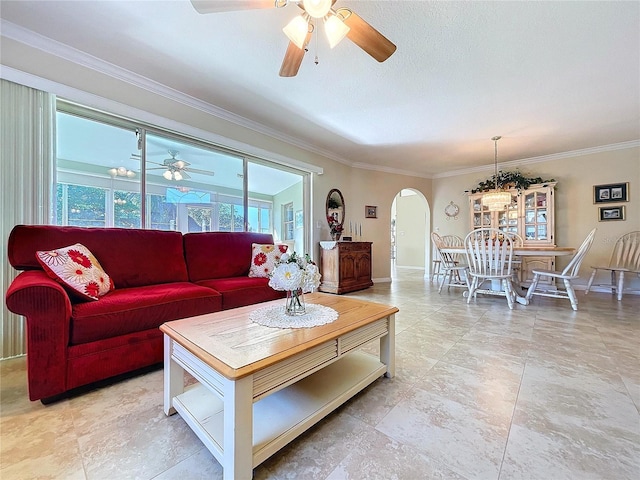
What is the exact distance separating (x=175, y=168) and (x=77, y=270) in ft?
5.36

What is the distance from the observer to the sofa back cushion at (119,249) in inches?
68.4

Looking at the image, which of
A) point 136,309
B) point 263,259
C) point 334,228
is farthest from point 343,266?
point 136,309

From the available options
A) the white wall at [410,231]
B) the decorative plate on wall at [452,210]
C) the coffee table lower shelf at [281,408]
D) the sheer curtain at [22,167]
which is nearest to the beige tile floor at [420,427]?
the coffee table lower shelf at [281,408]

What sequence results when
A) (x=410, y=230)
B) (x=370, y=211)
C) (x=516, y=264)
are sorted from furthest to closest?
(x=410, y=230) < (x=370, y=211) < (x=516, y=264)

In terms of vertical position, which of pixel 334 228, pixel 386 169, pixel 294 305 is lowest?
pixel 294 305

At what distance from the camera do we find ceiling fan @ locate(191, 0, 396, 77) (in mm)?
1366

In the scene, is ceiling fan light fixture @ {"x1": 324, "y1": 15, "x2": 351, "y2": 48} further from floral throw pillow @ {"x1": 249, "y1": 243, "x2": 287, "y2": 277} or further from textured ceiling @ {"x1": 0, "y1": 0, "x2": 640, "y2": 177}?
floral throw pillow @ {"x1": 249, "y1": 243, "x2": 287, "y2": 277}

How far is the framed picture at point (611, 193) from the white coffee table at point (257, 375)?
5177 mm

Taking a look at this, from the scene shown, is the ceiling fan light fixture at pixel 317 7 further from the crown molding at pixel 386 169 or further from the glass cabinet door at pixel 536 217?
the glass cabinet door at pixel 536 217

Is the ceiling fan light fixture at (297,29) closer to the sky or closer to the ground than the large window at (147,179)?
closer to the sky

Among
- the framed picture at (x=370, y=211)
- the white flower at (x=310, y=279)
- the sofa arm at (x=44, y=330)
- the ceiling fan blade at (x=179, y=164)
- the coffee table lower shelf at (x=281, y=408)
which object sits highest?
the ceiling fan blade at (x=179, y=164)

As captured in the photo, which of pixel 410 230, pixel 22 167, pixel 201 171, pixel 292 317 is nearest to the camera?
pixel 292 317

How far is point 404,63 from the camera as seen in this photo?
7.37ft

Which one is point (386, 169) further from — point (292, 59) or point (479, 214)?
point (292, 59)
